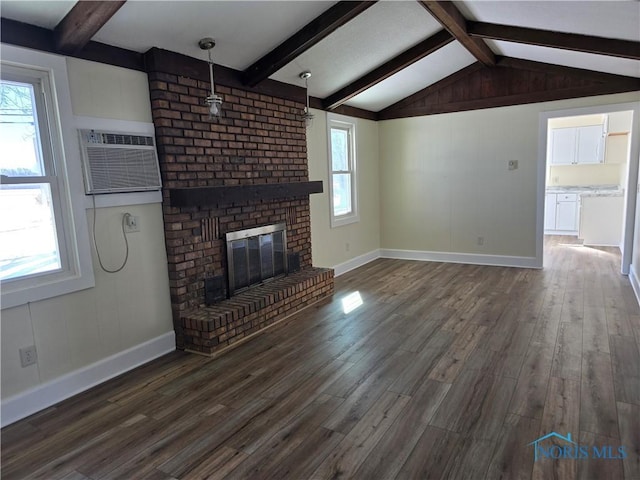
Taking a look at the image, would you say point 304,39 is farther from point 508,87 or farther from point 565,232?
point 565,232

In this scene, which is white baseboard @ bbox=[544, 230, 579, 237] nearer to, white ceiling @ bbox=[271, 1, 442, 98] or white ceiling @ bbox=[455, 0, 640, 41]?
white ceiling @ bbox=[455, 0, 640, 41]

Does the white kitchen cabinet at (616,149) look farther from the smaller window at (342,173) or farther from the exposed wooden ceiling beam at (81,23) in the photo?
the exposed wooden ceiling beam at (81,23)

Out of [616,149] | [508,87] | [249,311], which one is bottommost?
[249,311]

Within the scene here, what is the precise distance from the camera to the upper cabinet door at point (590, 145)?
7.38 meters

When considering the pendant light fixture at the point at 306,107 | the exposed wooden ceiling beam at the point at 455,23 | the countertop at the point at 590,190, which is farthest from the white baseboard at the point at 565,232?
the pendant light fixture at the point at 306,107

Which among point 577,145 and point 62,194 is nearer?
point 62,194

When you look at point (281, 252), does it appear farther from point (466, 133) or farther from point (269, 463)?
point (466, 133)

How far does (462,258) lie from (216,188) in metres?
4.11

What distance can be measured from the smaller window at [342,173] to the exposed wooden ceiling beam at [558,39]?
2058 millimetres

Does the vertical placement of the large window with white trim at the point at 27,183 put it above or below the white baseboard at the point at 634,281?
above

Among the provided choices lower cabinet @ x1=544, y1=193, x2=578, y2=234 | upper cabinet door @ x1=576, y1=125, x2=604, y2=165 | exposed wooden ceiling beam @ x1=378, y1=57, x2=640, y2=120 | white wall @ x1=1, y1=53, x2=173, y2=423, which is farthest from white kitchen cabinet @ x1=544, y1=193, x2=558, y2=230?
white wall @ x1=1, y1=53, x2=173, y2=423

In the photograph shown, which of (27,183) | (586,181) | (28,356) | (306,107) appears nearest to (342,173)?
(306,107)
